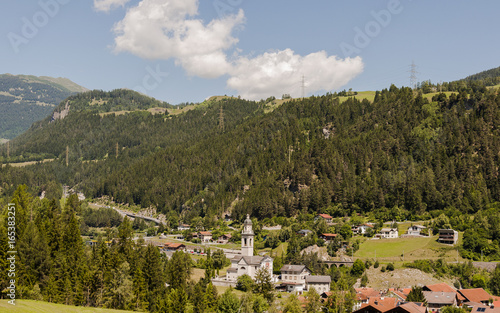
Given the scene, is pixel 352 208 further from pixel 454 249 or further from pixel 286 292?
pixel 286 292

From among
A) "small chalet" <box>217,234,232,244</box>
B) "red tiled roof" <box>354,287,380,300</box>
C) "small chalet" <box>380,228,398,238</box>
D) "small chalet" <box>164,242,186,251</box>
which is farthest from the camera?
"small chalet" <box>217,234,232,244</box>

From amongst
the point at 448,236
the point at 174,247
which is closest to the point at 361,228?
the point at 448,236

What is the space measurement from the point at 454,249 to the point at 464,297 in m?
26.5

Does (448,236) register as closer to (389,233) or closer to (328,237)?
(389,233)

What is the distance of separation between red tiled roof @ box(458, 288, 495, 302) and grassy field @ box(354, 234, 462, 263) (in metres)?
20.3

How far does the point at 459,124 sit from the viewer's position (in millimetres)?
188250

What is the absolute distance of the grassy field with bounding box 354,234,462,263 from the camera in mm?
117188

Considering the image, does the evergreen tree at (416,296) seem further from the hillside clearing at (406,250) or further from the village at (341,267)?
the hillside clearing at (406,250)

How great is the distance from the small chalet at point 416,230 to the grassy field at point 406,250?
13.1 ft

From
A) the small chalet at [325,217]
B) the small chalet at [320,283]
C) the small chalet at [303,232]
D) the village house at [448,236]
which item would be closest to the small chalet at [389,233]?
the village house at [448,236]

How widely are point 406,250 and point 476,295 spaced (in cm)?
2884

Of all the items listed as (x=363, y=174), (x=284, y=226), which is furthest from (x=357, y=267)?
(x=363, y=174)

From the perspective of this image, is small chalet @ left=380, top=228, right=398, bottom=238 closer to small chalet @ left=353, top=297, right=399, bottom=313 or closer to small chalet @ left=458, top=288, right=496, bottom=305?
small chalet @ left=458, top=288, right=496, bottom=305

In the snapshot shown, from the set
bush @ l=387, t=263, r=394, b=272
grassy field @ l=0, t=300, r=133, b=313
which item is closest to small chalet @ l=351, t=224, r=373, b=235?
bush @ l=387, t=263, r=394, b=272
